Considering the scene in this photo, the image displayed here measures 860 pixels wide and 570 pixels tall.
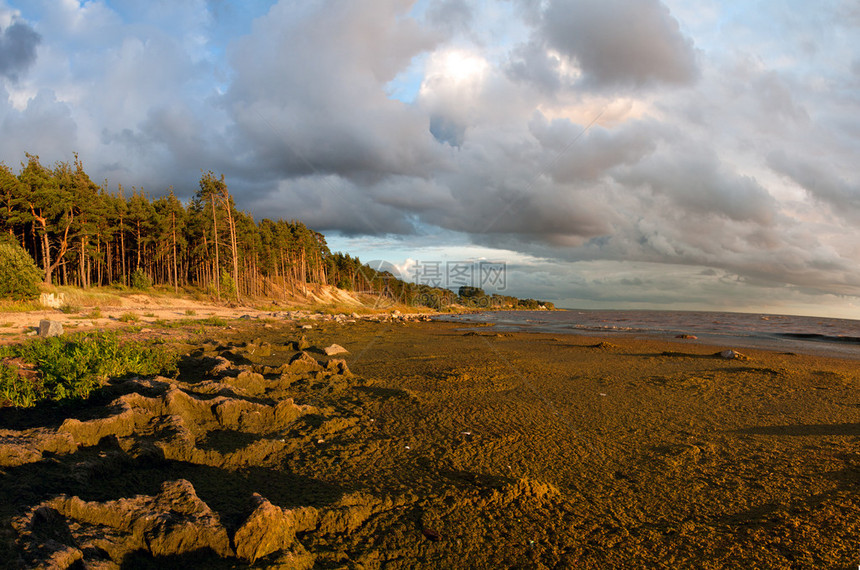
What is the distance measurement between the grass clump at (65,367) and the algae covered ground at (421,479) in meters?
0.31

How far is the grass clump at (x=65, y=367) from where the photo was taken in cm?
621

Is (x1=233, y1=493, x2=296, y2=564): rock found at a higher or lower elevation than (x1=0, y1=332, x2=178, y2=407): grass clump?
lower

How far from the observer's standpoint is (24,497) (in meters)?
3.24

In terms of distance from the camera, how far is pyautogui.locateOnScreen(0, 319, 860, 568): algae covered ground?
10.0 feet

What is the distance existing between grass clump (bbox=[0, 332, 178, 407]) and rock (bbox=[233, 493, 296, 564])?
5217 millimetres

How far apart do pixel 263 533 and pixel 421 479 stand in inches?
74.4

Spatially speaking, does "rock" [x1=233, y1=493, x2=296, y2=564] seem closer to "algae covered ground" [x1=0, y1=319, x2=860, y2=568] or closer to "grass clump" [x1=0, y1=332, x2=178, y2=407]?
"algae covered ground" [x1=0, y1=319, x2=860, y2=568]

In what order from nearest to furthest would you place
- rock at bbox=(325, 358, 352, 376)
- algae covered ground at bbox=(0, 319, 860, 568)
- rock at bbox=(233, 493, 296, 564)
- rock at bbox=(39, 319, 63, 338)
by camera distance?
rock at bbox=(233, 493, 296, 564) < algae covered ground at bbox=(0, 319, 860, 568) < rock at bbox=(325, 358, 352, 376) < rock at bbox=(39, 319, 63, 338)

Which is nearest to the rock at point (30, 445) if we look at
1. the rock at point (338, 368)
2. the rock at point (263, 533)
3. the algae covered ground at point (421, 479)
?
the algae covered ground at point (421, 479)

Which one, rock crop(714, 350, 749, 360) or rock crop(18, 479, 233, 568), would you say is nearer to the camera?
rock crop(18, 479, 233, 568)

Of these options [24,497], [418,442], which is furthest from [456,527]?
[24,497]

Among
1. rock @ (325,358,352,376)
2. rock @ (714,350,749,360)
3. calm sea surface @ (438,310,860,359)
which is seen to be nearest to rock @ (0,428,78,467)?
rock @ (325,358,352,376)

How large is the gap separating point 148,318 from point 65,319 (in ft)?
12.5

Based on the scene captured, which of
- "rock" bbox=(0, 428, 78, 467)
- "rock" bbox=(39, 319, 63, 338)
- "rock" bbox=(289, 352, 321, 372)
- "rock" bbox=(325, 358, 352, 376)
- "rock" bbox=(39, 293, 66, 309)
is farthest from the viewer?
"rock" bbox=(39, 293, 66, 309)
